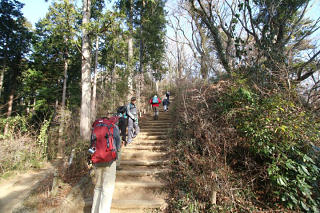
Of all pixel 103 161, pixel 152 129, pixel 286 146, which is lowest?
pixel 103 161

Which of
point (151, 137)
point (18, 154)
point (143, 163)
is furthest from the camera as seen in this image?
point (18, 154)

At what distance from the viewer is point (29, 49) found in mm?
14477

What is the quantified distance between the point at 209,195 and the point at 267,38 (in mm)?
5560

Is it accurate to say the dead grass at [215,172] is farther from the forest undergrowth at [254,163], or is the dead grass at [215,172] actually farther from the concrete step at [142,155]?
the concrete step at [142,155]

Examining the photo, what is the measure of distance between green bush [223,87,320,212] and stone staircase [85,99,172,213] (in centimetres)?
220

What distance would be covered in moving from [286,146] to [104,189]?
3.49 m

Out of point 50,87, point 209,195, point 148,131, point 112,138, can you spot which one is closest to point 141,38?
point 148,131

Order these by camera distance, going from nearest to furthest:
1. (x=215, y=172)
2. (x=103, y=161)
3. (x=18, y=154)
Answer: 1. (x=103, y=161)
2. (x=215, y=172)
3. (x=18, y=154)

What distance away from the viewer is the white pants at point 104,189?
9.33 ft

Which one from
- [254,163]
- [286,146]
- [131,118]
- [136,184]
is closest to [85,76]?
[131,118]

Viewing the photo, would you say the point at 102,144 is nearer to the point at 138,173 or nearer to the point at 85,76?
the point at 138,173

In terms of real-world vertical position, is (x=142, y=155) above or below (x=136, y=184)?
above

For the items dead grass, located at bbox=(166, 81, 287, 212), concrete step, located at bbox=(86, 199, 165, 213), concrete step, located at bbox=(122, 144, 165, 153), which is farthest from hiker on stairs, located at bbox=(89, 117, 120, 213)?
concrete step, located at bbox=(122, 144, 165, 153)

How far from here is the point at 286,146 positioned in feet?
9.52
